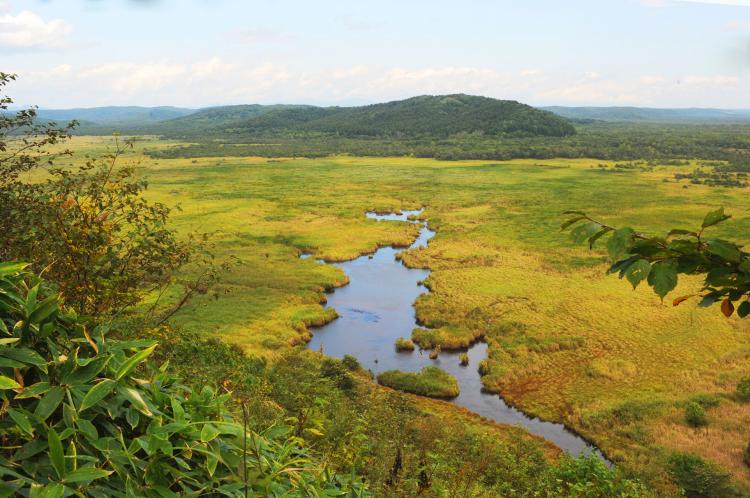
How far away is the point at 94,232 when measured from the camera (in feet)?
22.8

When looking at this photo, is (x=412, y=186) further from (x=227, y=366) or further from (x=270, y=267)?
(x=227, y=366)

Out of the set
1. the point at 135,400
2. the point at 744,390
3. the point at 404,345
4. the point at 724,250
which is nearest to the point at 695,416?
the point at 744,390

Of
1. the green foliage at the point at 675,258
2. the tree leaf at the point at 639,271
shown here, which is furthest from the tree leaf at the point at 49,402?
the tree leaf at the point at 639,271

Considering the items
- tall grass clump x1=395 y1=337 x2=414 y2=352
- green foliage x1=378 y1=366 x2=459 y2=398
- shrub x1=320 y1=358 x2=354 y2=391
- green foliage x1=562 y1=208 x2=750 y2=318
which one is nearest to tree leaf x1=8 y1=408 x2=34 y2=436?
green foliage x1=562 y1=208 x2=750 y2=318

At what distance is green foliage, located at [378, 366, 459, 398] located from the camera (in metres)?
18.9

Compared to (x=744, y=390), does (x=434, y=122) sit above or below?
above

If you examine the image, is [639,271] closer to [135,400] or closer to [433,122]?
[135,400]

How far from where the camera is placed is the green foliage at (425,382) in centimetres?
1888

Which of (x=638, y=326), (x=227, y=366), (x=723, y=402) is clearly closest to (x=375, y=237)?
(x=638, y=326)

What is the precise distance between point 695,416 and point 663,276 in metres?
17.9

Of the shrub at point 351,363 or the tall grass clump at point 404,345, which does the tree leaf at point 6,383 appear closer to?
the shrub at point 351,363

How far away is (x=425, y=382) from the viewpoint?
63.2 ft

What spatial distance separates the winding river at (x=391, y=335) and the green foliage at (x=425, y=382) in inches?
19.0

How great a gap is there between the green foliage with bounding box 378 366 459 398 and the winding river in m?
0.48
